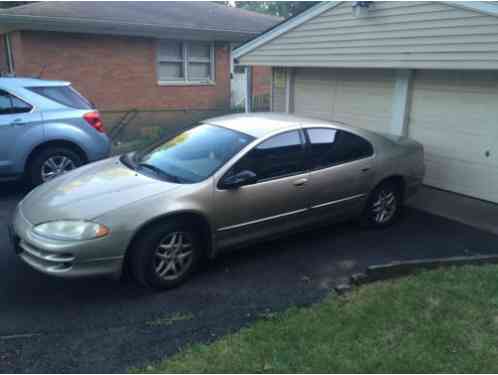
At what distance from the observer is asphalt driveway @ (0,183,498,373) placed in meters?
3.40

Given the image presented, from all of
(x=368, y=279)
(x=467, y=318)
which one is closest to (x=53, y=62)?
(x=368, y=279)

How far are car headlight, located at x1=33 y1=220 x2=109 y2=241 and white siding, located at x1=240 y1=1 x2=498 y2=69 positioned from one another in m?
5.15

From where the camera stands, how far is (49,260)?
3.93m

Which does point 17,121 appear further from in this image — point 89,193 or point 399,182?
point 399,182

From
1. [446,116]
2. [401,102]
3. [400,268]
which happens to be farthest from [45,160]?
[446,116]

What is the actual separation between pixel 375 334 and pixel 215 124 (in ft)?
9.75

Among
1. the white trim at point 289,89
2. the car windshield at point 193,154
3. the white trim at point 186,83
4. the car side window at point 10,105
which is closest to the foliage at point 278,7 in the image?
the white trim at point 186,83

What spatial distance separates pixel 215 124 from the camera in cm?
542

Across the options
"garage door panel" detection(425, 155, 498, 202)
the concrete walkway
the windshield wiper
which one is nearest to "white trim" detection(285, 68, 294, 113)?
"garage door panel" detection(425, 155, 498, 202)

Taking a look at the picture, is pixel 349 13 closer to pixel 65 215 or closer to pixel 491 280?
pixel 491 280

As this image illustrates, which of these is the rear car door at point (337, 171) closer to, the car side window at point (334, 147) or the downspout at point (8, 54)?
the car side window at point (334, 147)

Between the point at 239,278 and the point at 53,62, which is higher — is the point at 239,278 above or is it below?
below

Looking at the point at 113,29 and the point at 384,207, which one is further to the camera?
the point at 113,29

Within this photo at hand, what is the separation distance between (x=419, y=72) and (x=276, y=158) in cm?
402
